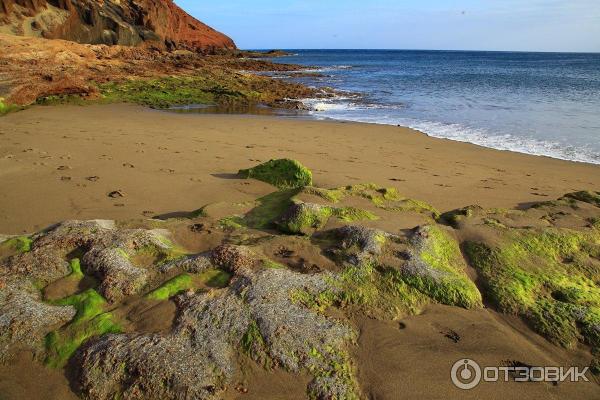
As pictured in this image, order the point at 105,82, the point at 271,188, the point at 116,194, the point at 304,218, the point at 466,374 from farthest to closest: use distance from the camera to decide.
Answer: the point at 105,82, the point at 271,188, the point at 116,194, the point at 304,218, the point at 466,374

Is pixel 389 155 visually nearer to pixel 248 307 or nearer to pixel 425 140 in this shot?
pixel 425 140

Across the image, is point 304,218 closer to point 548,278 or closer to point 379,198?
point 379,198

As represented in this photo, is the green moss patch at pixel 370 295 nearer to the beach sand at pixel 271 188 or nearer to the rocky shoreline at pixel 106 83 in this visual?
the beach sand at pixel 271 188

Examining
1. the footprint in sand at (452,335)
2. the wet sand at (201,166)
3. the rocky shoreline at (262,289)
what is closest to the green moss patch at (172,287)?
the rocky shoreline at (262,289)

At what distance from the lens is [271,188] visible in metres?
5.74

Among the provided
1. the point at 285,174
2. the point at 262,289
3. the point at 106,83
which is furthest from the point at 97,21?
the point at 262,289

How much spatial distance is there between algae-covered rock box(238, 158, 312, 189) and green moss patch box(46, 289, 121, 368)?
3464 millimetres

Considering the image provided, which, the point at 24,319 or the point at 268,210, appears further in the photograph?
the point at 268,210

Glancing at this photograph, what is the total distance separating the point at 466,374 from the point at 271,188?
3.97 m

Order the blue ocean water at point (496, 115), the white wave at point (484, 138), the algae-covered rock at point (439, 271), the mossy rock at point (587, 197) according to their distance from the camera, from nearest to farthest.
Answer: the algae-covered rock at point (439, 271)
the mossy rock at point (587, 197)
the white wave at point (484, 138)
the blue ocean water at point (496, 115)

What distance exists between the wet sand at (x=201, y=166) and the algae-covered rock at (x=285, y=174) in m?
0.22

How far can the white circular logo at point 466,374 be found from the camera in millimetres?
2080

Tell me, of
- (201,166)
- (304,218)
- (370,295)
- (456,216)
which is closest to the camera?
(370,295)

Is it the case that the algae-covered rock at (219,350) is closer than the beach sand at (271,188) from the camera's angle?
Yes
